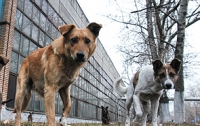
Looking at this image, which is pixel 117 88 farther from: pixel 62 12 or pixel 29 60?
pixel 62 12

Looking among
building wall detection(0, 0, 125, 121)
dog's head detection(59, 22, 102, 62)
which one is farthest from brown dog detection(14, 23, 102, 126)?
building wall detection(0, 0, 125, 121)

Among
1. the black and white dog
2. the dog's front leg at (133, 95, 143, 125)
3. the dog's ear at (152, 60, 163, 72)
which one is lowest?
the dog's front leg at (133, 95, 143, 125)

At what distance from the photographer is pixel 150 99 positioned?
6.89m

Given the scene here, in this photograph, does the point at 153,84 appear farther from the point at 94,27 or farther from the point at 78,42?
the point at 78,42

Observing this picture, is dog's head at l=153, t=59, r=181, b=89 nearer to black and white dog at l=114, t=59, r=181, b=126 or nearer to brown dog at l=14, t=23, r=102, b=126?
black and white dog at l=114, t=59, r=181, b=126

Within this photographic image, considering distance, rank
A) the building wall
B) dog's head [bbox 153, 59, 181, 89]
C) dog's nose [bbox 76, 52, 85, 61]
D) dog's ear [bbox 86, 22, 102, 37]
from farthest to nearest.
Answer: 1. the building wall
2. dog's head [bbox 153, 59, 181, 89]
3. dog's ear [bbox 86, 22, 102, 37]
4. dog's nose [bbox 76, 52, 85, 61]

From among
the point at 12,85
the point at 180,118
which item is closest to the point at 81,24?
the point at 12,85

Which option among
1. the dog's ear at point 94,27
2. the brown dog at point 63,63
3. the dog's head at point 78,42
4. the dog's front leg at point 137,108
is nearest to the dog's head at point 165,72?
the dog's front leg at point 137,108

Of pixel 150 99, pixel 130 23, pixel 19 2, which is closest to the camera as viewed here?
pixel 150 99

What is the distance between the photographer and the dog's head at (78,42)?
402cm

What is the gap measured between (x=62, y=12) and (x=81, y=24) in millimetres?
8024

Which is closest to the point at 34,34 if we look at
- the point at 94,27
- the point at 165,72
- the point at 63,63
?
the point at 165,72

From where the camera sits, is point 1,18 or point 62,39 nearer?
point 62,39

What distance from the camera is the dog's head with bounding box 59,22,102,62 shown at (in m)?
4.02
